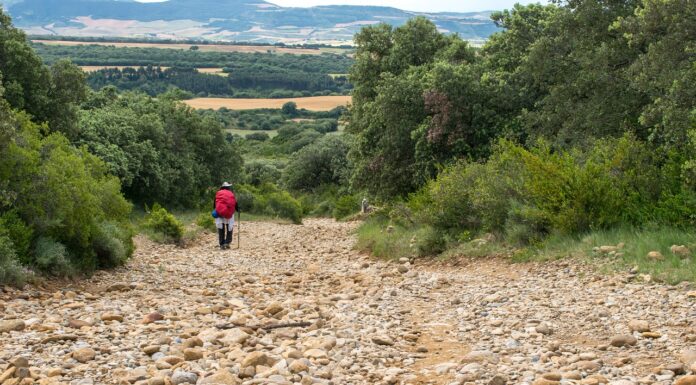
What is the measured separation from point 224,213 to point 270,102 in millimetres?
86435

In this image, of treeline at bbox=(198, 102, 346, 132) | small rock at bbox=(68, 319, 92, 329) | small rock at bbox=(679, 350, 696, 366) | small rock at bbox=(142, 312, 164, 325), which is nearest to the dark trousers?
small rock at bbox=(142, 312, 164, 325)

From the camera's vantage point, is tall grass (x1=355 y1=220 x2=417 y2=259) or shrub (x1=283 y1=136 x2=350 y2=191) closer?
tall grass (x1=355 y1=220 x2=417 y2=259)

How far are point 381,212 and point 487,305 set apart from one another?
14754 millimetres

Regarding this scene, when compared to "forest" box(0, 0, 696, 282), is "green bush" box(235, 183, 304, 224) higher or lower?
lower

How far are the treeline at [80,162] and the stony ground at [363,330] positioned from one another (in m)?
0.91

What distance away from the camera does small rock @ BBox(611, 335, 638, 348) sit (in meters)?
7.61

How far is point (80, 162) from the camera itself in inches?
573

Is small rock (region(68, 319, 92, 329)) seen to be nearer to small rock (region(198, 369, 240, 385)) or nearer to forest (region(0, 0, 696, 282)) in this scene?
forest (region(0, 0, 696, 282))

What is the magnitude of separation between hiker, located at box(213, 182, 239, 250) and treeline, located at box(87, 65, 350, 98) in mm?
74354

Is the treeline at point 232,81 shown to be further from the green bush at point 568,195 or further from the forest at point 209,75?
the green bush at point 568,195

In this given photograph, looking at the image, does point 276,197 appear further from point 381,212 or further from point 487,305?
point 487,305

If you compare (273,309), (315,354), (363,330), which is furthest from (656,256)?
(315,354)

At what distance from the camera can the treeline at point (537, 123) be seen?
13531 millimetres

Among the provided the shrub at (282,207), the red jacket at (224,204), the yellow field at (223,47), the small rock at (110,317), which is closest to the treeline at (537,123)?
the red jacket at (224,204)
